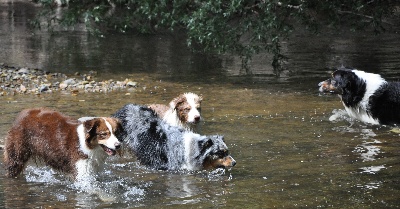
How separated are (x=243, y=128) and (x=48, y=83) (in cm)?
544

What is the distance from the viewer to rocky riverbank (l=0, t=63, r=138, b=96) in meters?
13.6

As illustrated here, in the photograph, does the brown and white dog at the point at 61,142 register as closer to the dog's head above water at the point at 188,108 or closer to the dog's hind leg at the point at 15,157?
the dog's hind leg at the point at 15,157

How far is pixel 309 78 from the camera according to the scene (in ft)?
48.6

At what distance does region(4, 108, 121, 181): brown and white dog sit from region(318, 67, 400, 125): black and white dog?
4.73 metres

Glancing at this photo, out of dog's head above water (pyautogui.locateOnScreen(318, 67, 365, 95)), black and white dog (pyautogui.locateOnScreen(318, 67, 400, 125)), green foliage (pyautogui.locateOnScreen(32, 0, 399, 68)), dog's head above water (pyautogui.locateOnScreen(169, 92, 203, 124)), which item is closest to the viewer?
dog's head above water (pyautogui.locateOnScreen(169, 92, 203, 124))

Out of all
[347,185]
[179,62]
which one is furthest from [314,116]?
[179,62]

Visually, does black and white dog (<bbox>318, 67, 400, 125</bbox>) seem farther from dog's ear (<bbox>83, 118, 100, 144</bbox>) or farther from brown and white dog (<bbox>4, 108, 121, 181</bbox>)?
dog's ear (<bbox>83, 118, 100, 144</bbox>)

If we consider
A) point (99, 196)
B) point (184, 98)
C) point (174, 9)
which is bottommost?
point (99, 196)

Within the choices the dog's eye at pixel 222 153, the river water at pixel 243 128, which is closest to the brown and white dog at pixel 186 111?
the river water at pixel 243 128

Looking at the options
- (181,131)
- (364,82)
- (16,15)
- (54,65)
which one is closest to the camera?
(181,131)

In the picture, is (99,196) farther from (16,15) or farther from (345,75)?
(16,15)

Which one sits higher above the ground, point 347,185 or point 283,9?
point 283,9

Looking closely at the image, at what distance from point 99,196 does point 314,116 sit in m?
4.82

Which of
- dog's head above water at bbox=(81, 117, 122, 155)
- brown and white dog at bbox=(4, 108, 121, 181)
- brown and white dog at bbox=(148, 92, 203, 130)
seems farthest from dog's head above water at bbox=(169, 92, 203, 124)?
dog's head above water at bbox=(81, 117, 122, 155)
